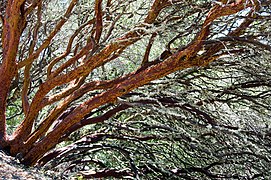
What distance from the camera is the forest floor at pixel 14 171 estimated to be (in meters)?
3.51

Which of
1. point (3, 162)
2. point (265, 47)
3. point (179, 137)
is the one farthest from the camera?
point (179, 137)

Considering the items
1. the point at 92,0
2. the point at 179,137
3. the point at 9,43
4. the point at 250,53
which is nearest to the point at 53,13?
the point at 92,0

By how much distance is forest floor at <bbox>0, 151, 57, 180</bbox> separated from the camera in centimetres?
351

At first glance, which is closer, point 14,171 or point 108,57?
point 14,171

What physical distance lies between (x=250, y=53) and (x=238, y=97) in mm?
910

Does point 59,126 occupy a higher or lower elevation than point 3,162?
higher

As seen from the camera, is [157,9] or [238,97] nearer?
[157,9]

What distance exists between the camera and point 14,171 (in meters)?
3.73

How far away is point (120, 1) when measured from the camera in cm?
532

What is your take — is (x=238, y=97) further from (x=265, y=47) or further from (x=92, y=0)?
(x=92, y=0)

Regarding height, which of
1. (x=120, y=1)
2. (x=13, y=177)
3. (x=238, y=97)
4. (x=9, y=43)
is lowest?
(x=13, y=177)

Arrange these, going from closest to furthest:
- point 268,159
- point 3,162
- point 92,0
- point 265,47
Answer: point 265,47
point 3,162
point 268,159
point 92,0

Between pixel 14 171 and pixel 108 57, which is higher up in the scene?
pixel 108 57

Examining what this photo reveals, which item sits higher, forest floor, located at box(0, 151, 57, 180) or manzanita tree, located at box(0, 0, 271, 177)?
manzanita tree, located at box(0, 0, 271, 177)
